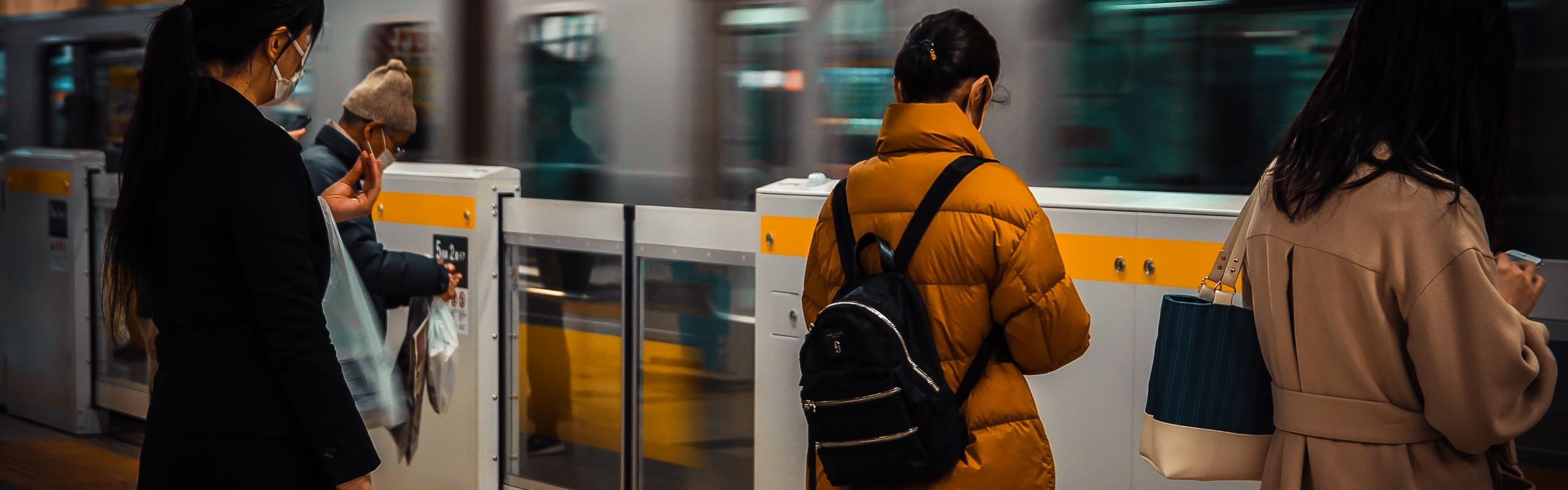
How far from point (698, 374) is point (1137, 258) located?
6.15 ft

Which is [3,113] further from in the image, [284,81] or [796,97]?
[284,81]

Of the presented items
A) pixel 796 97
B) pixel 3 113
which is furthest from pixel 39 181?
pixel 796 97

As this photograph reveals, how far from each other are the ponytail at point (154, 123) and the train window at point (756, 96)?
2666mm

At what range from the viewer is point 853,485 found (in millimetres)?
2348

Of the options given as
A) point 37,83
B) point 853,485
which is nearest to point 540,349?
point 853,485

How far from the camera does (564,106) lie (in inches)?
206

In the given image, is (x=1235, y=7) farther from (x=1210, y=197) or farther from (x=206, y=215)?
(x=206, y=215)

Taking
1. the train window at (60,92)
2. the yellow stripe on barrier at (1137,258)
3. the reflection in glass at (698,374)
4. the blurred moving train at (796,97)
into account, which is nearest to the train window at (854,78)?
the blurred moving train at (796,97)

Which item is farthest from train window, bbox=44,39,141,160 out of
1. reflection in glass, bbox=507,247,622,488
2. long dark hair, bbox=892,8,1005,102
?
long dark hair, bbox=892,8,1005,102

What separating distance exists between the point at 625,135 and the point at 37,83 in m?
5.16

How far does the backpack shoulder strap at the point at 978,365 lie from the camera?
7.55 ft

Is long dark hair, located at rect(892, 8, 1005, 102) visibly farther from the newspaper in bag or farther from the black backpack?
the newspaper in bag

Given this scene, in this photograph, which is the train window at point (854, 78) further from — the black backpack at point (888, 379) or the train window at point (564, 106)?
the black backpack at point (888, 379)

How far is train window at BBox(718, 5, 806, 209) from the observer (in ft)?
14.7
